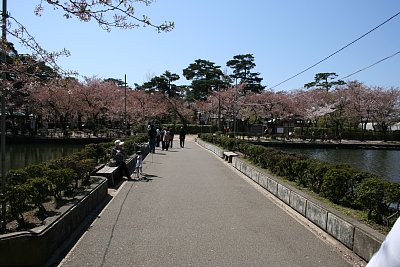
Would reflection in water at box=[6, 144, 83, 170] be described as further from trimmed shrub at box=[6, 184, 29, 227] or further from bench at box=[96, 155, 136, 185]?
trimmed shrub at box=[6, 184, 29, 227]

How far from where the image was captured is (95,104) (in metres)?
48.6

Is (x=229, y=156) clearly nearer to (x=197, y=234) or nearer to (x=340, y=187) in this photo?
(x=340, y=187)

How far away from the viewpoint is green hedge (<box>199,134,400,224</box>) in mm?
5844

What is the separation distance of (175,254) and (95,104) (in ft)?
150

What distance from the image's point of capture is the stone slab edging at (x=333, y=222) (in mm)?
4918

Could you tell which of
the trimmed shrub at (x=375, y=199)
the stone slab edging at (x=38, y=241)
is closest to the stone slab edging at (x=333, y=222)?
the trimmed shrub at (x=375, y=199)

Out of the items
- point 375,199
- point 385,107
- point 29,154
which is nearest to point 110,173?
point 375,199

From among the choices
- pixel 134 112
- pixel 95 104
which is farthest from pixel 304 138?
pixel 95 104

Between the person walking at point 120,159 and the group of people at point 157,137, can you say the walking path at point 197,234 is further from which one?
the group of people at point 157,137

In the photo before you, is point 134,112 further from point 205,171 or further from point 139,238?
point 139,238

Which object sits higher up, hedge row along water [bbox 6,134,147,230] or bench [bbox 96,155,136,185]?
hedge row along water [bbox 6,134,147,230]

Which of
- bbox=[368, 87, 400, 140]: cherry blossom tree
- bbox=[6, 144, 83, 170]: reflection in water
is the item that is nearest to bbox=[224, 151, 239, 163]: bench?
bbox=[6, 144, 83, 170]: reflection in water

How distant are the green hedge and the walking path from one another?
3.07 ft

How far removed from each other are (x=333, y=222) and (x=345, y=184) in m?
1.63
